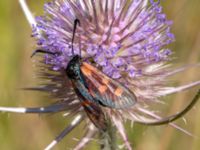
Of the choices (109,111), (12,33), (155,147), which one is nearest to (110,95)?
(109,111)

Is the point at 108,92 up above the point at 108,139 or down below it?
above

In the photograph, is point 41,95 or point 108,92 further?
point 41,95

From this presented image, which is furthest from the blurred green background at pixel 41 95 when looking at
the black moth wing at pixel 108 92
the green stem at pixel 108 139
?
the black moth wing at pixel 108 92

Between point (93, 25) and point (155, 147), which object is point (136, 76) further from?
point (155, 147)

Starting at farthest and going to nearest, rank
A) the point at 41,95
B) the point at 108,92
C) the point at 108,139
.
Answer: the point at 41,95, the point at 108,139, the point at 108,92

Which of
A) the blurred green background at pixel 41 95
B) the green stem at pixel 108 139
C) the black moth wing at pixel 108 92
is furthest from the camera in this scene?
the blurred green background at pixel 41 95

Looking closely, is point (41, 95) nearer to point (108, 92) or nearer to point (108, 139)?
point (108, 139)

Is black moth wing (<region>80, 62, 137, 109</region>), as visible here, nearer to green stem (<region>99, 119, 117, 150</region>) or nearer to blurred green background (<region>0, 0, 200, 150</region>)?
green stem (<region>99, 119, 117, 150</region>)

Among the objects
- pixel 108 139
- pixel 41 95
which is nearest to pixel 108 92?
pixel 108 139

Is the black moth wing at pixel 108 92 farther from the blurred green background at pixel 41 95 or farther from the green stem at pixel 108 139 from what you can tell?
the blurred green background at pixel 41 95
